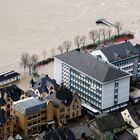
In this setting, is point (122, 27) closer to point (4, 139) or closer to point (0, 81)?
point (0, 81)

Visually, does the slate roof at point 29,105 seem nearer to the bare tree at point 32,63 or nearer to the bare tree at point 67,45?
the bare tree at point 32,63

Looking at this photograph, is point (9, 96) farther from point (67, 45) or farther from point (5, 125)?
point (67, 45)

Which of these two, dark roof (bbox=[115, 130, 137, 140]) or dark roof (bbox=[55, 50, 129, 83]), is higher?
dark roof (bbox=[55, 50, 129, 83])

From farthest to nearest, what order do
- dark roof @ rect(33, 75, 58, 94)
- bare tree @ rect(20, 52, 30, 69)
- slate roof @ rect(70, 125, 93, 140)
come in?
bare tree @ rect(20, 52, 30, 69)
dark roof @ rect(33, 75, 58, 94)
slate roof @ rect(70, 125, 93, 140)

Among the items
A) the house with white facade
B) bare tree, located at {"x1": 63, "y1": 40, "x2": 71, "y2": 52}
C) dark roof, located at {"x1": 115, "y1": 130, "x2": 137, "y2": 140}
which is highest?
the house with white facade

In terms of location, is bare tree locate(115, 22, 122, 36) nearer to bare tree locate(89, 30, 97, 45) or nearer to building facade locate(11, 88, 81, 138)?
bare tree locate(89, 30, 97, 45)

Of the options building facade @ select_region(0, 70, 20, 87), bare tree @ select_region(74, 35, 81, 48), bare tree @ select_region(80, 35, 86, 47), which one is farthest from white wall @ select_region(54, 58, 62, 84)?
bare tree @ select_region(80, 35, 86, 47)

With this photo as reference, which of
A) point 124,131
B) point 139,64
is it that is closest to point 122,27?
point 139,64
